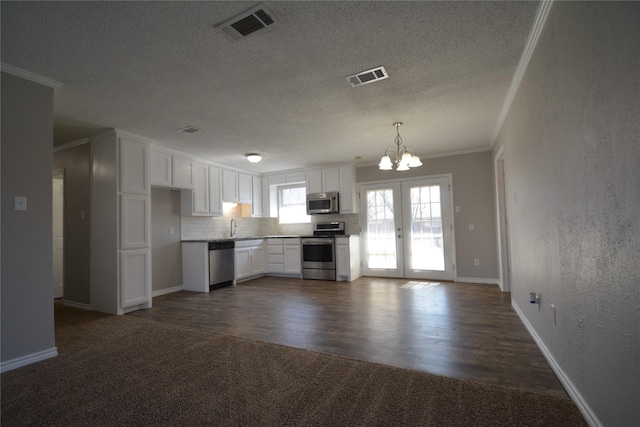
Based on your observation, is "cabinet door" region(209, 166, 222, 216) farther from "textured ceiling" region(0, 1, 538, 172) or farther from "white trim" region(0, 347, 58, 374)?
"white trim" region(0, 347, 58, 374)

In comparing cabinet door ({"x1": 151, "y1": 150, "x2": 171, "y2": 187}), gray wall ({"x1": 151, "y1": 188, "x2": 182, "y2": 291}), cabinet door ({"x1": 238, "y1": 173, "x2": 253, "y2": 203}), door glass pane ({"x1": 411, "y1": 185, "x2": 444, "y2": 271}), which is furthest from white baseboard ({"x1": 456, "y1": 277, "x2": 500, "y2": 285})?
cabinet door ({"x1": 151, "y1": 150, "x2": 171, "y2": 187})

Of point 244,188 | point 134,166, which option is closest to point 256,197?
point 244,188

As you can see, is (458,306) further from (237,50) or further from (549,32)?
(237,50)

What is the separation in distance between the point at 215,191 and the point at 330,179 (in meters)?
2.34

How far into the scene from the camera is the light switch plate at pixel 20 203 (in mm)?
2531

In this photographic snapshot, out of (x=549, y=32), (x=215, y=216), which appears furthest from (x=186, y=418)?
(x=215, y=216)

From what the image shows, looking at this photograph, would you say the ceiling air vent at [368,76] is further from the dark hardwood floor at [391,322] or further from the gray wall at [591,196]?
the dark hardwood floor at [391,322]

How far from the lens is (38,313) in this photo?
2623 mm

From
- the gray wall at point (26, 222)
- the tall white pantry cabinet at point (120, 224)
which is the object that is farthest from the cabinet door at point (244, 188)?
the gray wall at point (26, 222)

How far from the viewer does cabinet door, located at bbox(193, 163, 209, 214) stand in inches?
218

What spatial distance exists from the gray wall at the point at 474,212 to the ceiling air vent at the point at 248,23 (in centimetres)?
463

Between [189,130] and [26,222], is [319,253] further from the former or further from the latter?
[26,222]

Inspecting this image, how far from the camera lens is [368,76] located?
274 centimetres

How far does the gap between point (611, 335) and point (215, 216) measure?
5.95 metres
